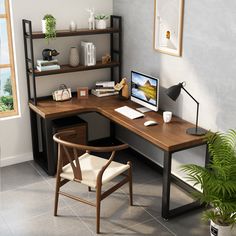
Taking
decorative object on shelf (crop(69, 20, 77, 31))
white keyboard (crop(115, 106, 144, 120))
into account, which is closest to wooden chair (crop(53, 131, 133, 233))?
white keyboard (crop(115, 106, 144, 120))

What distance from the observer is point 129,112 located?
13.0 ft

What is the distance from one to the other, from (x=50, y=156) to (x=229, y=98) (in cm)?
191

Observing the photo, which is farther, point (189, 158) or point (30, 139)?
point (30, 139)

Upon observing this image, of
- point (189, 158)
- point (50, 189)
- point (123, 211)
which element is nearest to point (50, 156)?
point (50, 189)

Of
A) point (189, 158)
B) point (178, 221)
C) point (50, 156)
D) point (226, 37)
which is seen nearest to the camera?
point (226, 37)

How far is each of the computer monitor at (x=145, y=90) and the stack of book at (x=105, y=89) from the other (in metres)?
0.45

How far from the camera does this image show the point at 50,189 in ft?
12.9

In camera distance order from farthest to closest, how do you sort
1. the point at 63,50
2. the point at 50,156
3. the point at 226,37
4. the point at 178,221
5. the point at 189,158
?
the point at 63,50, the point at 50,156, the point at 189,158, the point at 178,221, the point at 226,37

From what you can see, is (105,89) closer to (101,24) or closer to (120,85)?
(120,85)

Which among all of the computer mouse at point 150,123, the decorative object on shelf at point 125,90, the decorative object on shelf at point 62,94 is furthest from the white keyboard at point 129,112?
the decorative object on shelf at point 62,94

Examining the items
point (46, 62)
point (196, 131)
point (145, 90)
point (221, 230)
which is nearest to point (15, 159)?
point (46, 62)

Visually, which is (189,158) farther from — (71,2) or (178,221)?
(71,2)

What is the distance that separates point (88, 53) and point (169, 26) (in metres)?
1.04

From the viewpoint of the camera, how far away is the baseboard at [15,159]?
4.42 meters
